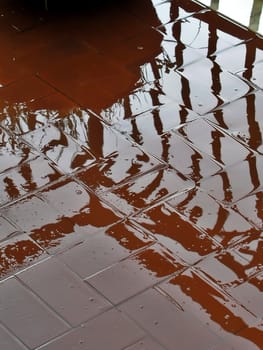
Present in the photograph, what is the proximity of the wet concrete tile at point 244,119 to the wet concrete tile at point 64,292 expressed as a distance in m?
1.20

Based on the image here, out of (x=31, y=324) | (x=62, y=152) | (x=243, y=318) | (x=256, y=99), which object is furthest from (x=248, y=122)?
(x=31, y=324)

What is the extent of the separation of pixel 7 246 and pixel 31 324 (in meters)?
0.47

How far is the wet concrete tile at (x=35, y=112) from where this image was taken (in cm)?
456

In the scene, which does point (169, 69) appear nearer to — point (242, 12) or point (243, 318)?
point (242, 12)

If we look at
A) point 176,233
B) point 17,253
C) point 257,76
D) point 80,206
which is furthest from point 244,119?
point 17,253

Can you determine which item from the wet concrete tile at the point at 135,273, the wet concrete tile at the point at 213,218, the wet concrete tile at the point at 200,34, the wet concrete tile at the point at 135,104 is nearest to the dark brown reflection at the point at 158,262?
the wet concrete tile at the point at 135,273

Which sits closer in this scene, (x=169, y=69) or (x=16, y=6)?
(x=169, y=69)

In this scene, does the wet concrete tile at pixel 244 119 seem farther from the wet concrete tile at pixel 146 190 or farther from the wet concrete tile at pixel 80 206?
the wet concrete tile at pixel 80 206

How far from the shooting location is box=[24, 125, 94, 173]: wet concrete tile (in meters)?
4.30

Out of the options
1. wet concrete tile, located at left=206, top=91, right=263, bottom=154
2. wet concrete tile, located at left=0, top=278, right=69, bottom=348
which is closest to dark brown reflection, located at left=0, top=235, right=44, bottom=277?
wet concrete tile, located at left=0, top=278, right=69, bottom=348

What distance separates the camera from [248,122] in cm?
455

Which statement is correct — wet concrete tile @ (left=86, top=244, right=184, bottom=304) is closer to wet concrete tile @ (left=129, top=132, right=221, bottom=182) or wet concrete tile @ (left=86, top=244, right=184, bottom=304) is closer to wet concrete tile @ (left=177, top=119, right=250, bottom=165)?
wet concrete tile @ (left=129, top=132, right=221, bottom=182)

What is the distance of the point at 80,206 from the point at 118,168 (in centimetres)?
31

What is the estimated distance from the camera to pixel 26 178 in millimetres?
4219
